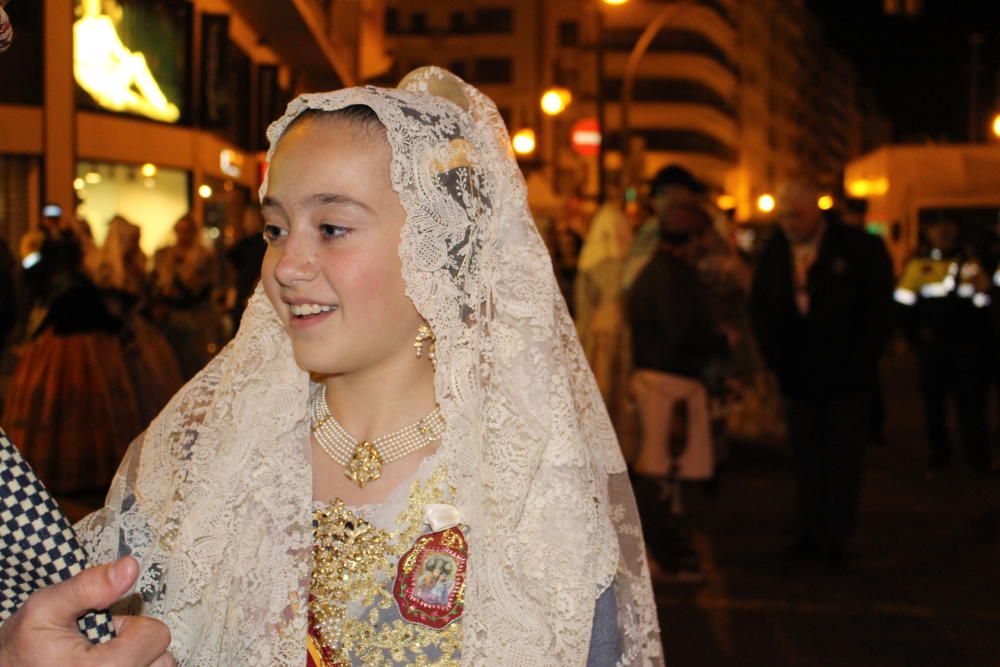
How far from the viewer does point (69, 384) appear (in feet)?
29.2

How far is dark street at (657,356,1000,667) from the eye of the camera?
5633mm

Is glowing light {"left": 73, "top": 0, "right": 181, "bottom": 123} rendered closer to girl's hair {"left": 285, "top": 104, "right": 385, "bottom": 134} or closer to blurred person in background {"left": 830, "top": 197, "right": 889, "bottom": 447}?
blurred person in background {"left": 830, "top": 197, "right": 889, "bottom": 447}

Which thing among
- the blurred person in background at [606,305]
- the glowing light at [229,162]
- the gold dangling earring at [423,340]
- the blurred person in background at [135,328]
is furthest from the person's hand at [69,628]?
the glowing light at [229,162]

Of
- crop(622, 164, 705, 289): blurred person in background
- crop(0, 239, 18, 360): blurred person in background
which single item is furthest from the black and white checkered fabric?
crop(0, 239, 18, 360): blurred person in background

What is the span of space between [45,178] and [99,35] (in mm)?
1854

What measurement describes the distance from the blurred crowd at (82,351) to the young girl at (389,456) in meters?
6.70

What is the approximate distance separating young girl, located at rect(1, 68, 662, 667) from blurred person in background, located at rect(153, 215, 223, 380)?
30.2 feet

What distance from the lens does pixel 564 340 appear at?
2.38 m

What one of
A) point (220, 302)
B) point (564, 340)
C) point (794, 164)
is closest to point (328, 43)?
point (220, 302)

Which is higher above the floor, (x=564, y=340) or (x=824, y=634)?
(x=564, y=340)

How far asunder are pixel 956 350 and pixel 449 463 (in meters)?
8.56

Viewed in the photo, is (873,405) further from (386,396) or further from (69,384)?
(386,396)

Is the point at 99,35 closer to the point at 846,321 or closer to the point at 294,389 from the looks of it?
the point at 846,321

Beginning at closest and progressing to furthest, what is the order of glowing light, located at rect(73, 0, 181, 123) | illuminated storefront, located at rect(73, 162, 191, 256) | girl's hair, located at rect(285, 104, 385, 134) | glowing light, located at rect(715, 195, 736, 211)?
1. girl's hair, located at rect(285, 104, 385, 134)
2. glowing light, located at rect(73, 0, 181, 123)
3. glowing light, located at rect(715, 195, 736, 211)
4. illuminated storefront, located at rect(73, 162, 191, 256)
